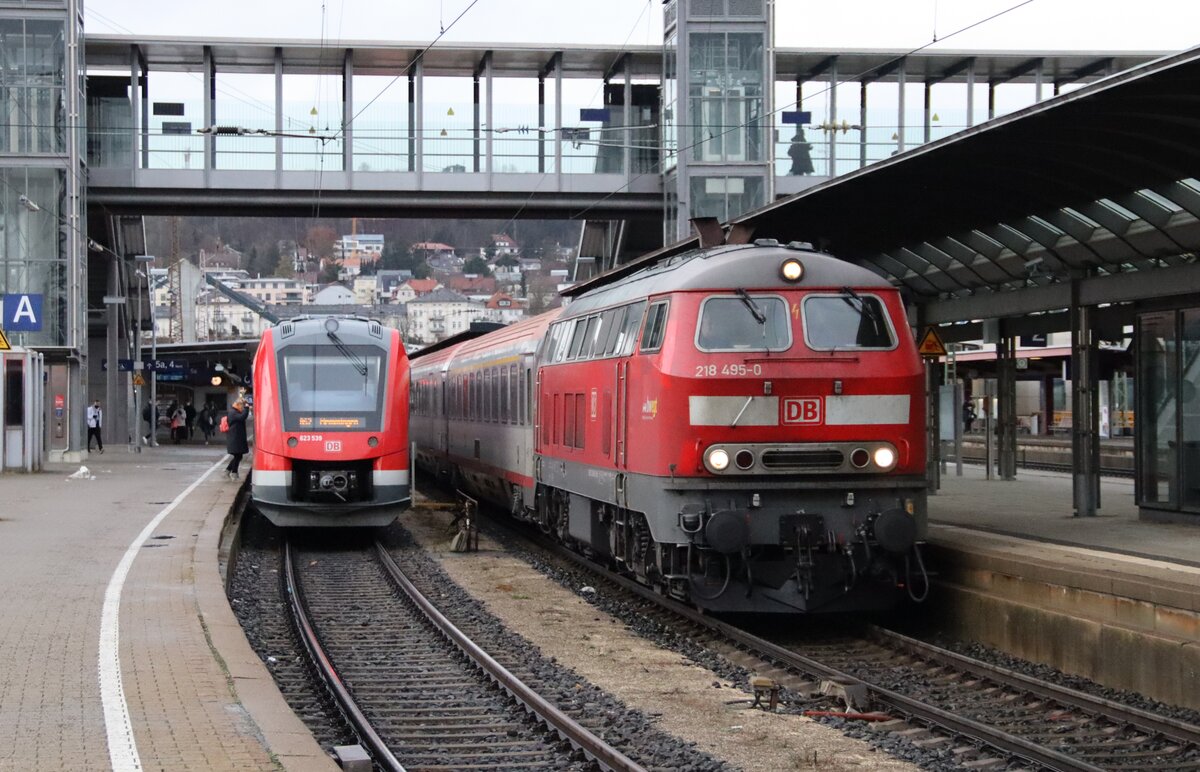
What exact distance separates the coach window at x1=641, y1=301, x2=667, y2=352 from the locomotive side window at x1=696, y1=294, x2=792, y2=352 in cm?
43

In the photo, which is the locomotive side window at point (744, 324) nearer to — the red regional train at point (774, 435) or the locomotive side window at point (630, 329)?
the red regional train at point (774, 435)

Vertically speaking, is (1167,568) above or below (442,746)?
above

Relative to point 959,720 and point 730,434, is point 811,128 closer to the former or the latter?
point 730,434

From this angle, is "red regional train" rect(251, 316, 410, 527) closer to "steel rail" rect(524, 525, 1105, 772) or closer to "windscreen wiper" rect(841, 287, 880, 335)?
"steel rail" rect(524, 525, 1105, 772)

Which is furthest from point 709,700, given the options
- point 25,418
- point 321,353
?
point 25,418

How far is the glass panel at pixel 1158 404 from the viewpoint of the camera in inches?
597

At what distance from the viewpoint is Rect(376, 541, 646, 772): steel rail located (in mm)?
8227

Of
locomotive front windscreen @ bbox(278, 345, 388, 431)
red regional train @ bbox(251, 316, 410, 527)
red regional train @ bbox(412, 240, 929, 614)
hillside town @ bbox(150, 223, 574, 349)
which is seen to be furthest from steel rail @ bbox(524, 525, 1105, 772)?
hillside town @ bbox(150, 223, 574, 349)

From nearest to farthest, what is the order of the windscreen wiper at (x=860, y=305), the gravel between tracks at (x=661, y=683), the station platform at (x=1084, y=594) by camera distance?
the gravel between tracks at (x=661, y=683) < the station platform at (x=1084, y=594) < the windscreen wiper at (x=860, y=305)

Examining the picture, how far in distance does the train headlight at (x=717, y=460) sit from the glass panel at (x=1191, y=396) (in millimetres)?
5608

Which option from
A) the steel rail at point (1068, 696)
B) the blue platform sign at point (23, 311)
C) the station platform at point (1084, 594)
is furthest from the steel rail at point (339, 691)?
the blue platform sign at point (23, 311)

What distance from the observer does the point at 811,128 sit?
124 feet

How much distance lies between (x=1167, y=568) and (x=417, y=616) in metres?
7.15

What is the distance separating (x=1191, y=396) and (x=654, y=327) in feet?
19.2
